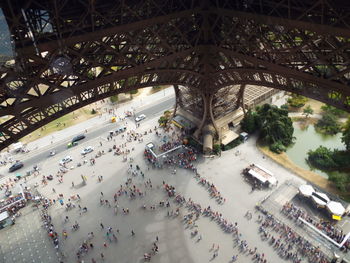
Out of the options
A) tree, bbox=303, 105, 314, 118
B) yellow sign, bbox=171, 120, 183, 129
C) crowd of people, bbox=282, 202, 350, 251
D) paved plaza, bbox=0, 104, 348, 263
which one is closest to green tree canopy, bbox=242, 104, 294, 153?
paved plaza, bbox=0, 104, 348, 263

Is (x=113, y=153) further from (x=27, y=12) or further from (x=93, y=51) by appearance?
(x=27, y=12)

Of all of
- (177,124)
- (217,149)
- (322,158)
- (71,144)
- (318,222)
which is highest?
(177,124)

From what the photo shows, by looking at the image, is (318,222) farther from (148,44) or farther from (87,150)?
(87,150)

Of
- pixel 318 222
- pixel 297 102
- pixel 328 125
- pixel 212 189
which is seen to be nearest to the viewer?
pixel 318 222

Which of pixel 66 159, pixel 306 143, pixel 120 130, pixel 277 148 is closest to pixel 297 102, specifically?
pixel 306 143

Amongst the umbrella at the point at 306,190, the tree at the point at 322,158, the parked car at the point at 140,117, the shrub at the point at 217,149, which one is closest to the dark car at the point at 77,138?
the parked car at the point at 140,117

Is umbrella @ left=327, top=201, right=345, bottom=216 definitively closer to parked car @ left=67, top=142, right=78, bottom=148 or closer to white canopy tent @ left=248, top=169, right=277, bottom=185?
white canopy tent @ left=248, top=169, right=277, bottom=185

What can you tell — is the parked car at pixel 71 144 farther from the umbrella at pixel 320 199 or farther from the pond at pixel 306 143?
the umbrella at pixel 320 199

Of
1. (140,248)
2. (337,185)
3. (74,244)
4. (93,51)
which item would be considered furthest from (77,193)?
(337,185)
